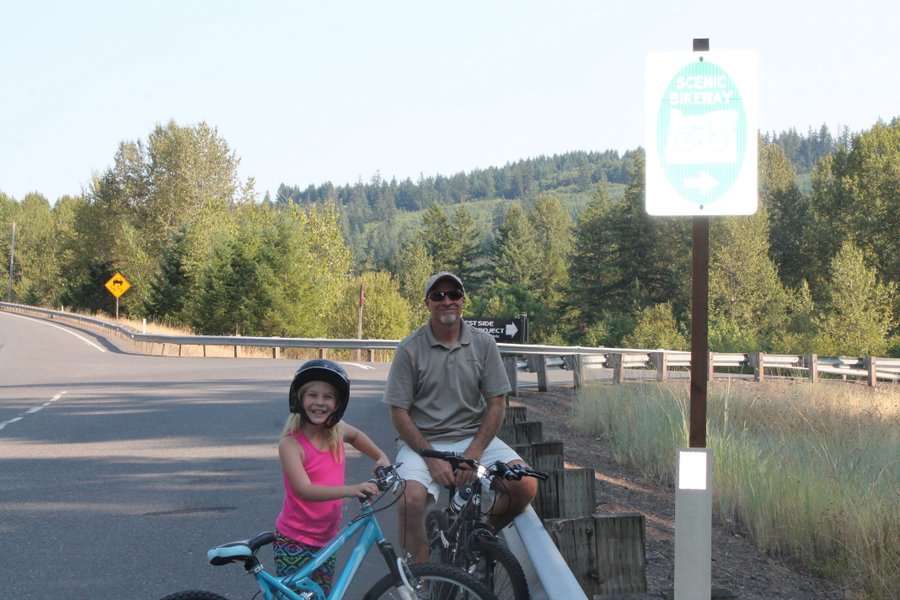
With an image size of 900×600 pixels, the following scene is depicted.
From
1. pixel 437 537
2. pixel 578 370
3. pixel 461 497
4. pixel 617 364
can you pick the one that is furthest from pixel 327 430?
pixel 617 364

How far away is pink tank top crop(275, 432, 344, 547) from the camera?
456cm

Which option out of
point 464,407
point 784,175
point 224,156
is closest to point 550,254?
point 784,175

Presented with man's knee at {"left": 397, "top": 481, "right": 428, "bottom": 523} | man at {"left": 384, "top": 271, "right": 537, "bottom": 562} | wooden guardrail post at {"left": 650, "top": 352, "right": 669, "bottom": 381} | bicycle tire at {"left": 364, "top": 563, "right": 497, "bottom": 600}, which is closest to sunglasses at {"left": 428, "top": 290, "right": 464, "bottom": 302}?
man at {"left": 384, "top": 271, "right": 537, "bottom": 562}

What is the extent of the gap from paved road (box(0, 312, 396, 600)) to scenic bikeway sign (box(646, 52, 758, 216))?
3.15 m

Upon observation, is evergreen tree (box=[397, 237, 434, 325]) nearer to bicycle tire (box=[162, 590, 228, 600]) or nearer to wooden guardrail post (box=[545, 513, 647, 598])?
wooden guardrail post (box=[545, 513, 647, 598])

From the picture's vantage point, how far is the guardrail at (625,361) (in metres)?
22.2

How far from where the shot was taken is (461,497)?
5.38 metres

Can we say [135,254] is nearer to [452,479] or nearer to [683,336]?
[683,336]

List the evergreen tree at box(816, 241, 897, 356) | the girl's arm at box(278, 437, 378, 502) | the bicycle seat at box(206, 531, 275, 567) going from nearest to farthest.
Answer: the bicycle seat at box(206, 531, 275, 567) → the girl's arm at box(278, 437, 378, 502) → the evergreen tree at box(816, 241, 897, 356)

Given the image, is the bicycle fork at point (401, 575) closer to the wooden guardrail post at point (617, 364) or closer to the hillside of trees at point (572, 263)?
the wooden guardrail post at point (617, 364)

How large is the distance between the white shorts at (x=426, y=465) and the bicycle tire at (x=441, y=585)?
1.62 m

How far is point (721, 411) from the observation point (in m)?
15.5

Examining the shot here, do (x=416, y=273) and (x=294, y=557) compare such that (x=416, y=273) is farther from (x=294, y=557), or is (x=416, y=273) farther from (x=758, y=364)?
(x=294, y=557)

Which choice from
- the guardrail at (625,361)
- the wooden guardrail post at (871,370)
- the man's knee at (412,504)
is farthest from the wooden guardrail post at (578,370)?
the man's knee at (412,504)
